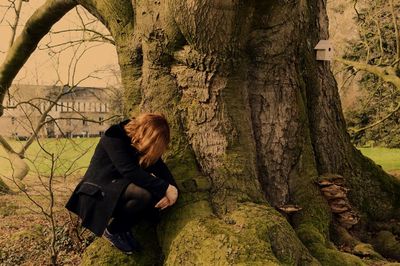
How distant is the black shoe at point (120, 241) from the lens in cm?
394

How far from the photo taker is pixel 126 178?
3578 mm

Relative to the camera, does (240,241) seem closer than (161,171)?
Yes

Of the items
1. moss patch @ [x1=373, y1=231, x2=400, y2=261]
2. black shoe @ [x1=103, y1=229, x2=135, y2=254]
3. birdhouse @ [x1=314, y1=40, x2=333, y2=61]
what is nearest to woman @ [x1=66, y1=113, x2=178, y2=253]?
black shoe @ [x1=103, y1=229, x2=135, y2=254]

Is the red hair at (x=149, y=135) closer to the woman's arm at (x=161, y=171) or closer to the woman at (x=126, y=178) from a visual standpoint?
the woman at (x=126, y=178)

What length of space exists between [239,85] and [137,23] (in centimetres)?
117

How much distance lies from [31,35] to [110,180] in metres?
5.14

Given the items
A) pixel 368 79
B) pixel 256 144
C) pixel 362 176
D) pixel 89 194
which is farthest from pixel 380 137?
pixel 89 194

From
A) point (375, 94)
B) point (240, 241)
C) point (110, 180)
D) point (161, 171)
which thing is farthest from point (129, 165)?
point (375, 94)

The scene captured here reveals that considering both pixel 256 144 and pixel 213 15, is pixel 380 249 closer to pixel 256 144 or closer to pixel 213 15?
pixel 256 144

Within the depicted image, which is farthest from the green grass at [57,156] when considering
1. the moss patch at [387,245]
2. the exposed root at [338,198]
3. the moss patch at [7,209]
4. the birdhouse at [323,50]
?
the moss patch at [387,245]

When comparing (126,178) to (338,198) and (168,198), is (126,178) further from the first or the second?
(338,198)

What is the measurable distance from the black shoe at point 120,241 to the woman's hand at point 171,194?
556 millimetres

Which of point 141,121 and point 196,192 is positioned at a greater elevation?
point 141,121

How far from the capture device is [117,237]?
3947mm
